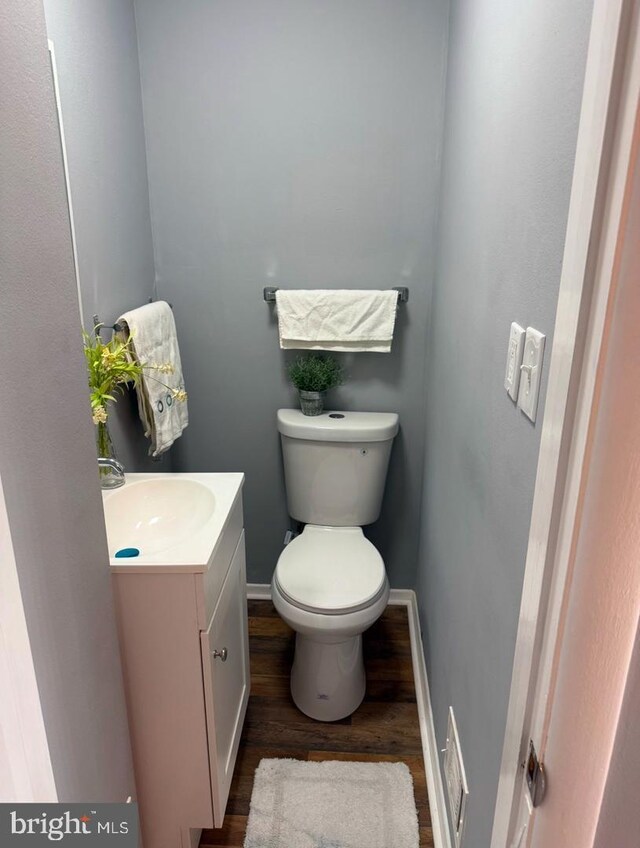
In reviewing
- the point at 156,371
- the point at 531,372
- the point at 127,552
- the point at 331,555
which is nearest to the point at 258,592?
the point at 331,555

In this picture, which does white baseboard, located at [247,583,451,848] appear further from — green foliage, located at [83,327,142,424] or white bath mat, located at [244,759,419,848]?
green foliage, located at [83,327,142,424]

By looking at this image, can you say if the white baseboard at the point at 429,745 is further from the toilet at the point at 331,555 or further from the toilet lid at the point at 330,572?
the toilet lid at the point at 330,572

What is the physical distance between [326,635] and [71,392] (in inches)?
44.2

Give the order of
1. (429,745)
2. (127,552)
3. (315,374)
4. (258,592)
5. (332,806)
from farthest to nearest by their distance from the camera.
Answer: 1. (258,592)
2. (315,374)
3. (429,745)
4. (332,806)
5. (127,552)

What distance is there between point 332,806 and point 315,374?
1.30m

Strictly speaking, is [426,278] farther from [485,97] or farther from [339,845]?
[339,845]

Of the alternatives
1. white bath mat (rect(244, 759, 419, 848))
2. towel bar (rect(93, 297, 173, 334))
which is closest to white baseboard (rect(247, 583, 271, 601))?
white bath mat (rect(244, 759, 419, 848))

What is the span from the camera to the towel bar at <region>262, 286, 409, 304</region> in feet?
6.86

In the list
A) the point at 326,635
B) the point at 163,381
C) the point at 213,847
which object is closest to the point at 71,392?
the point at 163,381

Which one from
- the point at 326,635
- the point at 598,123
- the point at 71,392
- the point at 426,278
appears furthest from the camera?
the point at 426,278

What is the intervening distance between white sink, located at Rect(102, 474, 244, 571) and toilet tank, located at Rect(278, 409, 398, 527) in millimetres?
488

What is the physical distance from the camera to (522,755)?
693mm

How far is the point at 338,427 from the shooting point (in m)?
2.07

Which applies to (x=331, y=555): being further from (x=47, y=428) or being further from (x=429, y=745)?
(x=47, y=428)
